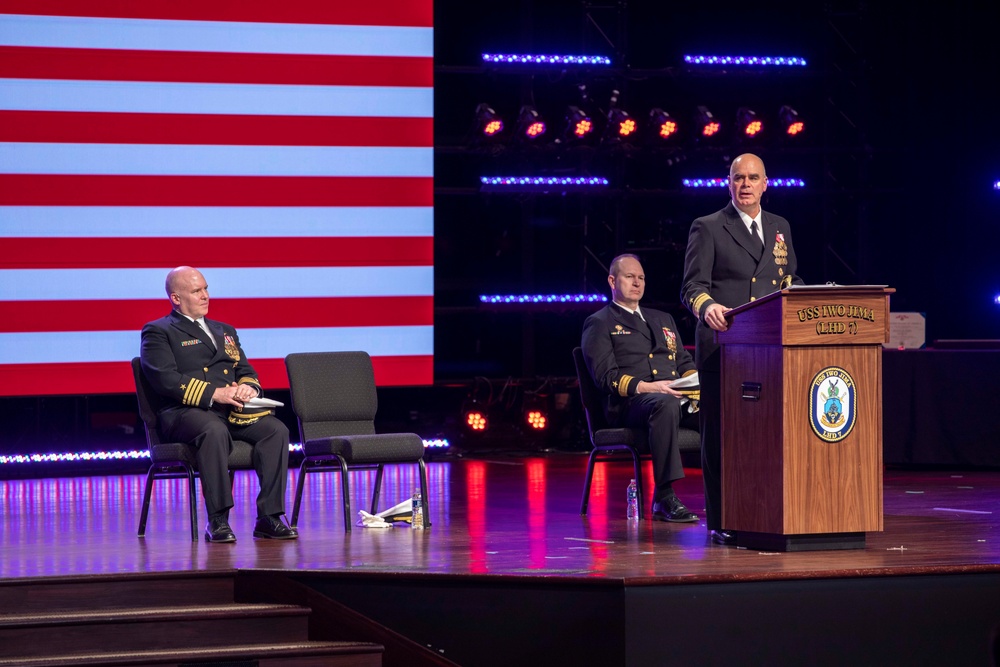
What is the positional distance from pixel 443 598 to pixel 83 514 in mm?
2731

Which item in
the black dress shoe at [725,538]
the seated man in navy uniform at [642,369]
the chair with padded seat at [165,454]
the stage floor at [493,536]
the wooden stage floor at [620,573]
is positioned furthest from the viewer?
the seated man in navy uniform at [642,369]

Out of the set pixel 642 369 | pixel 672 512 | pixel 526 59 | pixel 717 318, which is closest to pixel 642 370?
pixel 642 369

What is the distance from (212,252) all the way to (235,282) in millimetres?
A: 230

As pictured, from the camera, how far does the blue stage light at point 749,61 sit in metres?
9.47

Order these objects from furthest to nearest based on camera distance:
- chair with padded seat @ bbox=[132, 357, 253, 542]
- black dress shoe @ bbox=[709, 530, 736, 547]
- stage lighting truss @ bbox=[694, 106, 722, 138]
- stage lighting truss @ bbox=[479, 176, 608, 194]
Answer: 1. stage lighting truss @ bbox=[694, 106, 722, 138]
2. stage lighting truss @ bbox=[479, 176, 608, 194]
3. chair with padded seat @ bbox=[132, 357, 253, 542]
4. black dress shoe @ bbox=[709, 530, 736, 547]

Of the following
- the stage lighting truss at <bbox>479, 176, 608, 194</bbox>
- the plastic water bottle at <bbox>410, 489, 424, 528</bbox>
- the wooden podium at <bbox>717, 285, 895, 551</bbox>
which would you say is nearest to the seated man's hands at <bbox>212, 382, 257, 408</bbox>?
the plastic water bottle at <bbox>410, 489, 424, 528</bbox>

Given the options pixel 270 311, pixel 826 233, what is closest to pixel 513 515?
pixel 270 311

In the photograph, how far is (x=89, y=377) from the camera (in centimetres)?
812

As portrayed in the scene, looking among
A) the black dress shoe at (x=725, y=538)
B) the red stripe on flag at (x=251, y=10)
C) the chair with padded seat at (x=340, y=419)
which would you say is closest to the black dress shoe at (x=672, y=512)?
the black dress shoe at (x=725, y=538)

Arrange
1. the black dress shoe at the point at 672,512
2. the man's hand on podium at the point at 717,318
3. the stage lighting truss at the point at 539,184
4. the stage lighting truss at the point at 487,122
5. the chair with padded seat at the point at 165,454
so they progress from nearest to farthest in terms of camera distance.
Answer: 1. the man's hand on podium at the point at 717,318
2. the chair with padded seat at the point at 165,454
3. the black dress shoe at the point at 672,512
4. the stage lighting truss at the point at 487,122
5. the stage lighting truss at the point at 539,184

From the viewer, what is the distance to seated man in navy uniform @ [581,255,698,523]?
18.8 feet

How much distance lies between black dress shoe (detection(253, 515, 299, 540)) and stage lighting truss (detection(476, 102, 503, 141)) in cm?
408

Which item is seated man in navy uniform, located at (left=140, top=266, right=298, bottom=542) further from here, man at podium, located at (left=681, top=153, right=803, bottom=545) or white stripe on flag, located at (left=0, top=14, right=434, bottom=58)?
white stripe on flag, located at (left=0, top=14, right=434, bottom=58)

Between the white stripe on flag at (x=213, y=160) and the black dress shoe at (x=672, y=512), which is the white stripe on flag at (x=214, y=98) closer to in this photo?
the white stripe on flag at (x=213, y=160)
